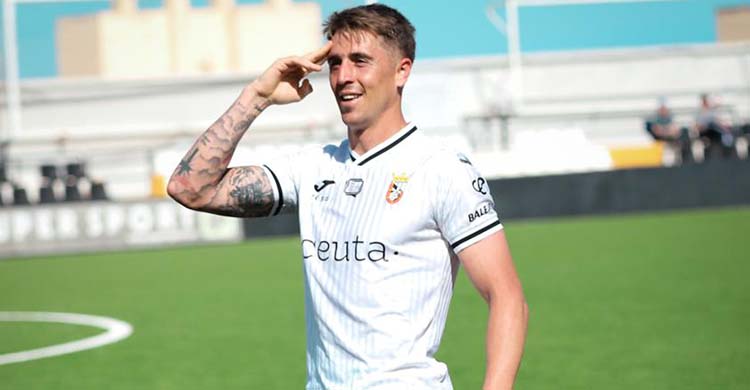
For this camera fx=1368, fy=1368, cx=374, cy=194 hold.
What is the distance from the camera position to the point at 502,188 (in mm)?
25359

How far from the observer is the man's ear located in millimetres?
4223

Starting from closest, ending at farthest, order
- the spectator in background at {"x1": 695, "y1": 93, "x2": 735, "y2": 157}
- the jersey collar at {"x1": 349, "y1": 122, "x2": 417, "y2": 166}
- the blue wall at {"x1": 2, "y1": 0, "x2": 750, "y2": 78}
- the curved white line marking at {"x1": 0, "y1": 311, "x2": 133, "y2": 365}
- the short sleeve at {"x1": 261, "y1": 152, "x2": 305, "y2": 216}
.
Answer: the jersey collar at {"x1": 349, "y1": 122, "x2": 417, "y2": 166}
the short sleeve at {"x1": 261, "y1": 152, "x2": 305, "y2": 216}
the curved white line marking at {"x1": 0, "y1": 311, "x2": 133, "y2": 365}
the spectator in background at {"x1": 695, "y1": 93, "x2": 735, "y2": 157}
the blue wall at {"x1": 2, "y1": 0, "x2": 750, "y2": 78}

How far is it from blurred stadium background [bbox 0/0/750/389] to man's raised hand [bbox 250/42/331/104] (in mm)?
4683

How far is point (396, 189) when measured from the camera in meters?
4.10

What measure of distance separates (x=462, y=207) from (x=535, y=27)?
39914 mm

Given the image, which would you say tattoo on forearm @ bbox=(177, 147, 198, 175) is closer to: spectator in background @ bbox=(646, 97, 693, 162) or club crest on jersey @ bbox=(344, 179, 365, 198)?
club crest on jersey @ bbox=(344, 179, 365, 198)

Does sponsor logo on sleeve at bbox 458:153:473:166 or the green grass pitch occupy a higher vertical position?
sponsor logo on sleeve at bbox 458:153:473:166

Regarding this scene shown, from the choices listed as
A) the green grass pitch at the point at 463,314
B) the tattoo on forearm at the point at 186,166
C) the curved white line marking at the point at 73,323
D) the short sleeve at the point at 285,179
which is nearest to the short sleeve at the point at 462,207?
the short sleeve at the point at 285,179

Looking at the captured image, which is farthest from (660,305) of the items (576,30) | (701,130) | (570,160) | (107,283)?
(576,30)

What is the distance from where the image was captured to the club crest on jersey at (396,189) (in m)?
4.09

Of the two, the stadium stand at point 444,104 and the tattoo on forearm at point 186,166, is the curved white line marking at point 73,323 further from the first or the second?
the stadium stand at point 444,104

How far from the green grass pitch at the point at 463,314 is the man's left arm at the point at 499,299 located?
4984 mm

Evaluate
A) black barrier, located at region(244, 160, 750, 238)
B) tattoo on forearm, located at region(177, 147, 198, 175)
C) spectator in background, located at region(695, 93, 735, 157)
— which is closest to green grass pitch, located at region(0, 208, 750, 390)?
black barrier, located at region(244, 160, 750, 238)

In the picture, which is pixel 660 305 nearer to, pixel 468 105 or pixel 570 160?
pixel 570 160
